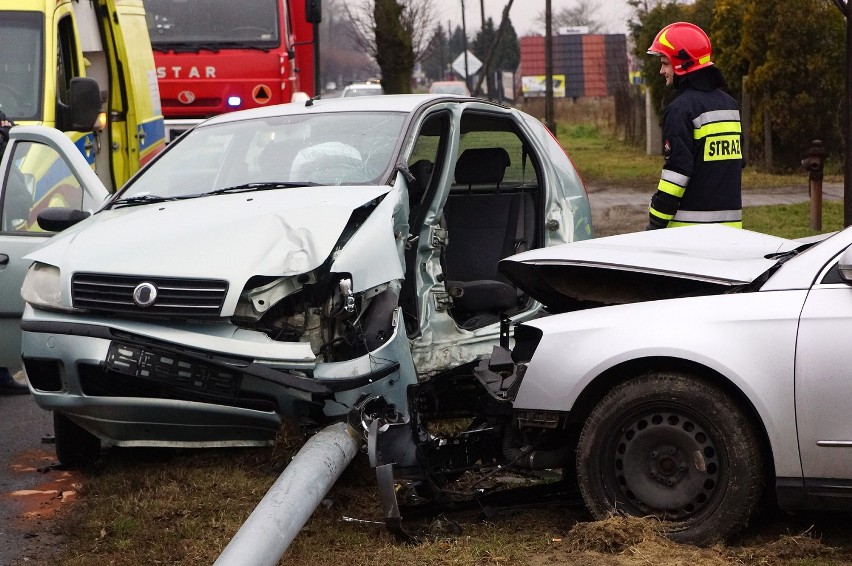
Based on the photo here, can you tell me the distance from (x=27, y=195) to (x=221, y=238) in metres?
2.40

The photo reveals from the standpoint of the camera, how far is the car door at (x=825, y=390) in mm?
4375

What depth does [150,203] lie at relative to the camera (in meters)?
6.19

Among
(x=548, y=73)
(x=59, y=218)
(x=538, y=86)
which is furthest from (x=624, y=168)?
(x=538, y=86)

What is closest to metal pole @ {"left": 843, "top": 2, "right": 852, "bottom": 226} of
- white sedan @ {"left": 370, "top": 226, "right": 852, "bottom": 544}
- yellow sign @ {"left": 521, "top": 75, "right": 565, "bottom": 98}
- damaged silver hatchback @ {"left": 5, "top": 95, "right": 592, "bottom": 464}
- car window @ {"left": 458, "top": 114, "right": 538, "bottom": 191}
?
→ car window @ {"left": 458, "top": 114, "right": 538, "bottom": 191}

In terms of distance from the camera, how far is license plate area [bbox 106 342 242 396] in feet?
15.9

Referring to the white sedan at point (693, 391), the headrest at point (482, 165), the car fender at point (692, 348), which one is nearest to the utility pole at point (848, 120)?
the headrest at point (482, 165)

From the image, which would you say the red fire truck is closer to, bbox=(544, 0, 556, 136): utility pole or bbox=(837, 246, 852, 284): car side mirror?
bbox=(837, 246, 852, 284): car side mirror

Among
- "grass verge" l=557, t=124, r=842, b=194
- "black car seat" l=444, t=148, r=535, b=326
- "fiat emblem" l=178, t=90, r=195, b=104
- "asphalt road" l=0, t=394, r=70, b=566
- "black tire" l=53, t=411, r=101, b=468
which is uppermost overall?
"fiat emblem" l=178, t=90, r=195, b=104

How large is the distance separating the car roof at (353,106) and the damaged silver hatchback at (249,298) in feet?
0.52

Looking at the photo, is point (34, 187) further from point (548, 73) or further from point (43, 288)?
point (548, 73)

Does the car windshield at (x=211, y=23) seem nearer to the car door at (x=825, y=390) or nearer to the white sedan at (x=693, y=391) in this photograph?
the white sedan at (x=693, y=391)

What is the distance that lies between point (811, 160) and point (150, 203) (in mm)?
9063

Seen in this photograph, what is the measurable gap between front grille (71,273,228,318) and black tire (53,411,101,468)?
968 millimetres

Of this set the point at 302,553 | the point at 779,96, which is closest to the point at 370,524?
the point at 302,553
